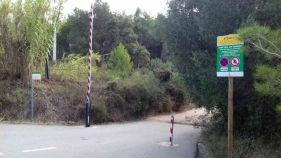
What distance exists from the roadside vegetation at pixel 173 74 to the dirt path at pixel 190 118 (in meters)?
0.53

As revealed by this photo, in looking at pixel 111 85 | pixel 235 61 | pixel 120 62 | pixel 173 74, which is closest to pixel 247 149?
pixel 235 61

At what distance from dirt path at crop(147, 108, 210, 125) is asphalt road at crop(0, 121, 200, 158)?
2.11 ft

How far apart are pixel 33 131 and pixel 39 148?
275 centimetres

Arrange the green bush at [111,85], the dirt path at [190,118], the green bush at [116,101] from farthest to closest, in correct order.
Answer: the green bush at [111,85] < the green bush at [116,101] < the dirt path at [190,118]

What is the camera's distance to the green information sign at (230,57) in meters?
6.02

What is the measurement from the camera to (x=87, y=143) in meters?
9.20

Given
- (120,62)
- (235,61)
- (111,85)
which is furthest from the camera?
(120,62)

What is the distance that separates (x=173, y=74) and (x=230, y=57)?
33.5ft

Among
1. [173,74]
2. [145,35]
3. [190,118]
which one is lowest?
[190,118]

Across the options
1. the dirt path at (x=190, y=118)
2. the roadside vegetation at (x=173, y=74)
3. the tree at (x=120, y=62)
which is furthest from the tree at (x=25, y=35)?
the dirt path at (x=190, y=118)

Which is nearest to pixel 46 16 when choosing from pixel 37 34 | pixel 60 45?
pixel 37 34

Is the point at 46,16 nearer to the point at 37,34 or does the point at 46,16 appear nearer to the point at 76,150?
the point at 37,34

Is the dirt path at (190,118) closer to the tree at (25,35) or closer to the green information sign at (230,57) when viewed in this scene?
the green information sign at (230,57)

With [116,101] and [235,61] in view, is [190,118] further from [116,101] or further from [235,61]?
[235,61]
